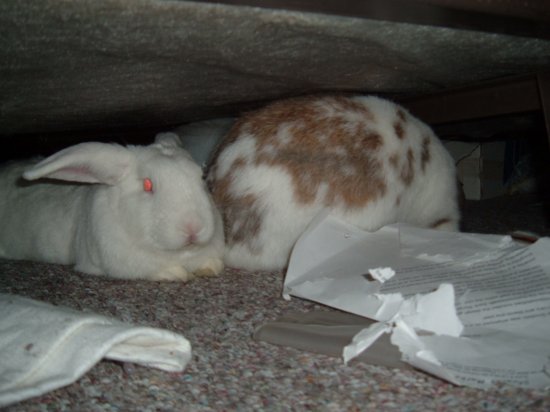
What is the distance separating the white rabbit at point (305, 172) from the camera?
5.66ft

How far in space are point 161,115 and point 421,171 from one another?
1148mm

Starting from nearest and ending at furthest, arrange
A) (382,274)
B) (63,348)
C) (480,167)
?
(63,348) < (382,274) < (480,167)

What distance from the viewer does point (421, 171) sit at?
6.48 feet

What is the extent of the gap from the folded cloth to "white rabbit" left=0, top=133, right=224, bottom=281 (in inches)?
21.7

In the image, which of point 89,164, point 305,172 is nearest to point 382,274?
point 305,172

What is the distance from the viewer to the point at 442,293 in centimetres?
112

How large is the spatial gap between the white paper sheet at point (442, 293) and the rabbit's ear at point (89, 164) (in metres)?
0.64

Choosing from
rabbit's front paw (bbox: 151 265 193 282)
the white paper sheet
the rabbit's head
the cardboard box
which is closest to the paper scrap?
the white paper sheet

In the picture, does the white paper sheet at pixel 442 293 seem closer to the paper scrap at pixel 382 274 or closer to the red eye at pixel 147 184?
the paper scrap at pixel 382 274

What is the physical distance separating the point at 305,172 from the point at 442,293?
730 mm

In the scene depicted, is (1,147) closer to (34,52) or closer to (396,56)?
(34,52)

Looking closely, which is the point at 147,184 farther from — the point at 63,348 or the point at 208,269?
the point at 63,348

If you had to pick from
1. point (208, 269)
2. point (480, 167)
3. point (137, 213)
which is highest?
point (137, 213)

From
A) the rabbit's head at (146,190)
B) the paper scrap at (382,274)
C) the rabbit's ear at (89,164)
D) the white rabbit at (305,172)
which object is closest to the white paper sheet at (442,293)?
the paper scrap at (382,274)
